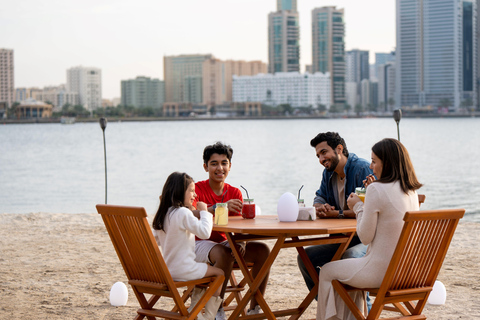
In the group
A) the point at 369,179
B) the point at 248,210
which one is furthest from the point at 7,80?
the point at 369,179

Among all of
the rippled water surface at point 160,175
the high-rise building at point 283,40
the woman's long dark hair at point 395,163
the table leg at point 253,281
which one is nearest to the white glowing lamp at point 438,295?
the table leg at point 253,281

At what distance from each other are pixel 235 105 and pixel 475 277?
5883 inches

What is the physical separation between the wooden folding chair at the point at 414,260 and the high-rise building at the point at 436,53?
472 ft

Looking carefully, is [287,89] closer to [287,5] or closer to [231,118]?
[231,118]

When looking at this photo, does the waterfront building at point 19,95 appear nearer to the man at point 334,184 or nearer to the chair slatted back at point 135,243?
the man at point 334,184

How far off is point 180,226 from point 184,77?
6931 inches

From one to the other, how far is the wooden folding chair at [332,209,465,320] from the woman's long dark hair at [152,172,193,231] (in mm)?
859

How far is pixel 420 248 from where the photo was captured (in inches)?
125

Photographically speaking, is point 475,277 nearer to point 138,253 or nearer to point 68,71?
point 138,253

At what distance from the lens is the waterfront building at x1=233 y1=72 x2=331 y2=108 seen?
155 meters

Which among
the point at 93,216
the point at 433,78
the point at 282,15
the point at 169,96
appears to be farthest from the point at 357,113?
the point at 93,216

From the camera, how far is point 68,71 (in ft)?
630

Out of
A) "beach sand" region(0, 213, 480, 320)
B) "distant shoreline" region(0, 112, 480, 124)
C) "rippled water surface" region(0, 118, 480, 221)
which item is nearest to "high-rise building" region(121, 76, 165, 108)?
"distant shoreline" region(0, 112, 480, 124)

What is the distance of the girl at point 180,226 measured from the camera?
3.49m
